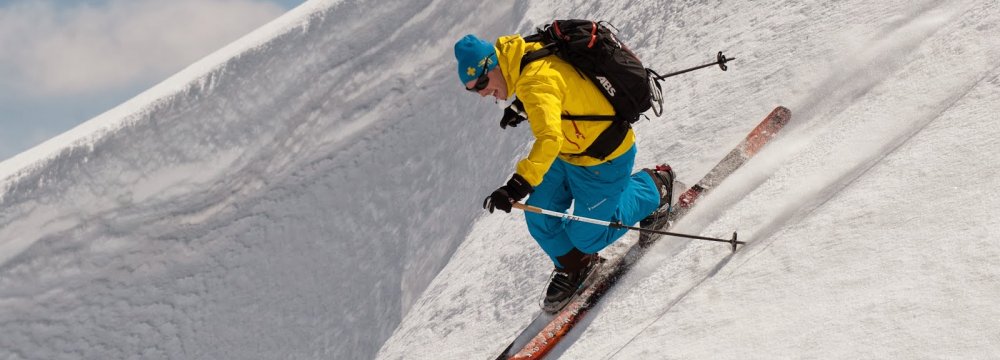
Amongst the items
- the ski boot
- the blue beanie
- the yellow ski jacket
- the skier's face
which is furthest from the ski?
the blue beanie

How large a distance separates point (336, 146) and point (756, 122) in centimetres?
696

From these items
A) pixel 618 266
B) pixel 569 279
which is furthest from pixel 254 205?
pixel 618 266

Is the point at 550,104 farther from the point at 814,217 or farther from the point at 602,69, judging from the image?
the point at 814,217

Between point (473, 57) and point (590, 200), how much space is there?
1090 millimetres

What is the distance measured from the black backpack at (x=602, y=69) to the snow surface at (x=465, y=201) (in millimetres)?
766

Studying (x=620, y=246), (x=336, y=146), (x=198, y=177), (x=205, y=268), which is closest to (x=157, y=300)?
(x=205, y=268)

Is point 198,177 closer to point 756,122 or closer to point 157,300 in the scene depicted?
point 157,300

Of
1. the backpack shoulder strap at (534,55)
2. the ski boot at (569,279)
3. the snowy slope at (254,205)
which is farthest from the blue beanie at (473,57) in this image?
the snowy slope at (254,205)

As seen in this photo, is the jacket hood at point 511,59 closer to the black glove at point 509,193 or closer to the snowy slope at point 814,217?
the black glove at point 509,193

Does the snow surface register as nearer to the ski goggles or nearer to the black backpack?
the black backpack

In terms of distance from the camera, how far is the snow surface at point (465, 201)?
355 cm

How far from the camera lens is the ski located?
4.80 metres

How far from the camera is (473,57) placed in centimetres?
430

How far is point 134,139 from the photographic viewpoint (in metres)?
10.3
